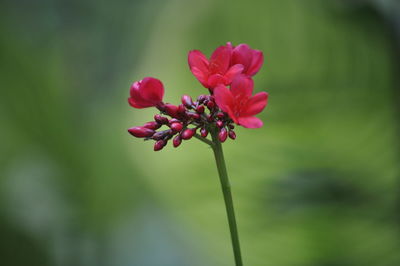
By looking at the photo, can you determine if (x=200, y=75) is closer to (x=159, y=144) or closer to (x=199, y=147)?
(x=159, y=144)

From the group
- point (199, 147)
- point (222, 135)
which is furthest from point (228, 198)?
point (199, 147)

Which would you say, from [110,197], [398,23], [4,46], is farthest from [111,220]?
[398,23]

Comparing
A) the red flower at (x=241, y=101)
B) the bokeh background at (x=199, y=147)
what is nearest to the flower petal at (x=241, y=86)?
the red flower at (x=241, y=101)

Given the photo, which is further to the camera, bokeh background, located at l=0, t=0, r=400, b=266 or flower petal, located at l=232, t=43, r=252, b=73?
bokeh background, located at l=0, t=0, r=400, b=266

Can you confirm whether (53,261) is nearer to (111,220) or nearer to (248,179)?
(111,220)

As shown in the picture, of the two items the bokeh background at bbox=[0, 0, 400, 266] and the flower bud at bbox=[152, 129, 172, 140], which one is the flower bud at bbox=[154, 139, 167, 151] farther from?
the bokeh background at bbox=[0, 0, 400, 266]

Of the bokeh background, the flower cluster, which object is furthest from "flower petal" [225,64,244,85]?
the bokeh background

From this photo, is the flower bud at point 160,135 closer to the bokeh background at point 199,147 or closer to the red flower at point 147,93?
the red flower at point 147,93
